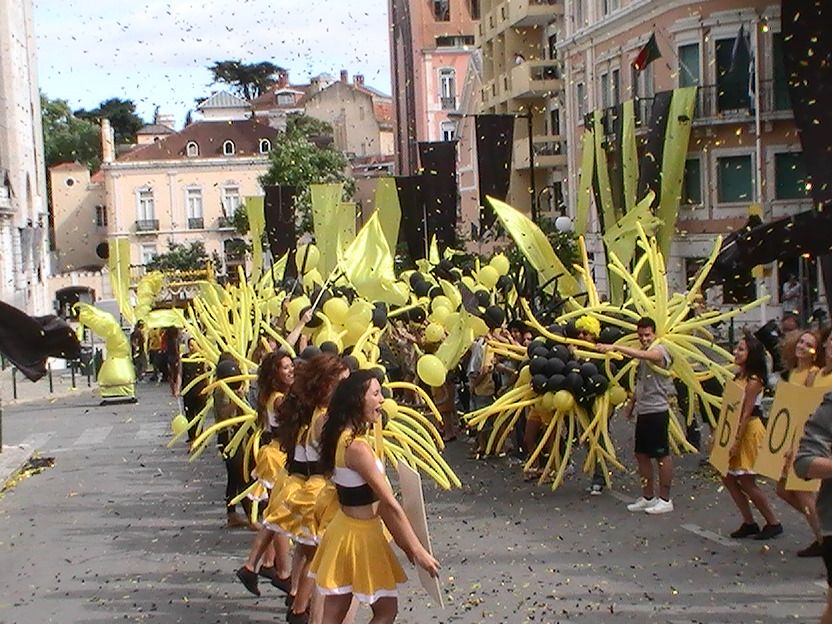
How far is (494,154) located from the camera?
19672mm

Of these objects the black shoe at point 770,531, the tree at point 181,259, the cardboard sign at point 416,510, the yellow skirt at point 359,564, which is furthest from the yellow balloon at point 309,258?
the tree at point 181,259

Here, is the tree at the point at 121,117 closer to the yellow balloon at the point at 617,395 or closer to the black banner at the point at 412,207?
the black banner at the point at 412,207

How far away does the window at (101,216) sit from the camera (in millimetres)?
72537

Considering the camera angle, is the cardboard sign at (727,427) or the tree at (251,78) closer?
the cardboard sign at (727,427)

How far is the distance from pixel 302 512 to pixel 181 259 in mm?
52808

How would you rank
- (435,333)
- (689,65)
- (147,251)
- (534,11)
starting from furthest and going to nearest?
(147,251) < (534,11) < (689,65) < (435,333)

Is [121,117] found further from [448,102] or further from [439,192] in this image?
[439,192]

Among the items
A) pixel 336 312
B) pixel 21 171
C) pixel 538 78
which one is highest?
pixel 538 78

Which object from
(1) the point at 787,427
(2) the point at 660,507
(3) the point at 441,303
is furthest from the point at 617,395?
(1) the point at 787,427

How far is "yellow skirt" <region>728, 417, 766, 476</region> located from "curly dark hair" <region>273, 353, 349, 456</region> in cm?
340

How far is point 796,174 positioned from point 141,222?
4346 centimetres

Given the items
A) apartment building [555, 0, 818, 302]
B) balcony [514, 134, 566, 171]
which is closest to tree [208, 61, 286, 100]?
balcony [514, 134, 566, 171]

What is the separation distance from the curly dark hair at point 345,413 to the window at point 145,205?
62.5 metres

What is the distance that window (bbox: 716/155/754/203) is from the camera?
103 ft
